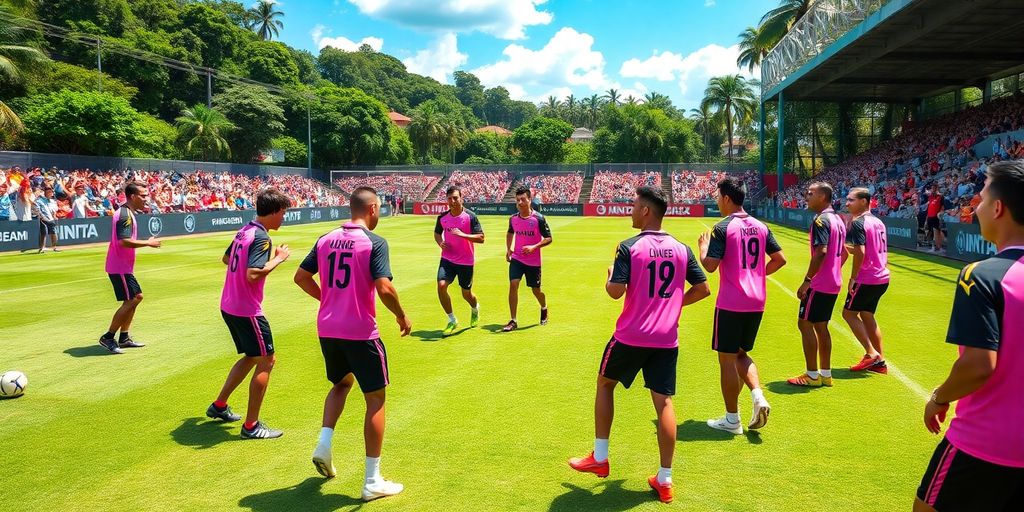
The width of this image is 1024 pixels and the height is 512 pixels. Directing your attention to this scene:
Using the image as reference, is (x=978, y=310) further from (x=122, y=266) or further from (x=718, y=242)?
(x=122, y=266)

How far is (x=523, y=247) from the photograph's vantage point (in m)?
10.0

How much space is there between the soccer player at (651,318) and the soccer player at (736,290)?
109 centimetres

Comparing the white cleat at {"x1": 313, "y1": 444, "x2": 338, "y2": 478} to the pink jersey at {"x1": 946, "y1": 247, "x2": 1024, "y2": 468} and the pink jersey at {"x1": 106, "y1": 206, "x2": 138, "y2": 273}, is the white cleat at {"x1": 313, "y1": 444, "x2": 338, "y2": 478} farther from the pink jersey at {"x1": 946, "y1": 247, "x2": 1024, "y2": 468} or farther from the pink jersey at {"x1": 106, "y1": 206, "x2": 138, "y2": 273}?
the pink jersey at {"x1": 106, "y1": 206, "x2": 138, "y2": 273}

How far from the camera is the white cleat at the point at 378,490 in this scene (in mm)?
4566

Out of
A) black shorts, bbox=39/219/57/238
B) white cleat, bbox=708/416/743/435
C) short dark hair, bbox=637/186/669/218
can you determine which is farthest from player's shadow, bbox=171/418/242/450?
black shorts, bbox=39/219/57/238

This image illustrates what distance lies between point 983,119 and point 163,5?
229 ft

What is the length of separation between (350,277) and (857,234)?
581 cm

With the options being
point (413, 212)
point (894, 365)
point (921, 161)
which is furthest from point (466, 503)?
point (413, 212)

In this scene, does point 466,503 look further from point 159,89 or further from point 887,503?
point 159,89

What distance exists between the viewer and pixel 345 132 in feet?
216

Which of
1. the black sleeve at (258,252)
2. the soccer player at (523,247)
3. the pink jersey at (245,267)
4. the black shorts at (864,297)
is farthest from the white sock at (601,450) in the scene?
the soccer player at (523,247)

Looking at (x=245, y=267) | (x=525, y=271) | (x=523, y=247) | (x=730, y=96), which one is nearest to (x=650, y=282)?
(x=245, y=267)

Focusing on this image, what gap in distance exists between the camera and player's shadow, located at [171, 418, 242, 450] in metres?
5.70

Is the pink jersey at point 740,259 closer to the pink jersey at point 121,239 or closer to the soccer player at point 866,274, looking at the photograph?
the soccer player at point 866,274
